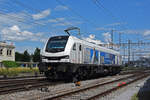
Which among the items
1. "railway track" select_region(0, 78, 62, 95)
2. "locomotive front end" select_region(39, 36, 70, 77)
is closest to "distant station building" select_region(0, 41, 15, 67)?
"locomotive front end" select_region(39, 36, 70, 77)

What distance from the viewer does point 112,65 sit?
26922mm

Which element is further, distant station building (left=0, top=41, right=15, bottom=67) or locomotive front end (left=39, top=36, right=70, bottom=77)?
distant station building (left=0, top=41, right=15, bottom=67)

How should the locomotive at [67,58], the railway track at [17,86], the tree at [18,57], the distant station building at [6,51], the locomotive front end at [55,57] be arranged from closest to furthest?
the railway track at [17,86], the locomotive front end at [55,57], the locomotive at [67,58], the distant station building at [6,51], the tree at [18,57]

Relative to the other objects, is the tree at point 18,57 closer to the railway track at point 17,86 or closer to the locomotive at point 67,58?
the locomotive at point 67,58

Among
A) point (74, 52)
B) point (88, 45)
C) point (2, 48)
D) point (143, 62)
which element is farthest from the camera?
point (143, 62)

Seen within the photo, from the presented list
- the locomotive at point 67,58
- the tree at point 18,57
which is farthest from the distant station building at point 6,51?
the locomotive at point 67,58

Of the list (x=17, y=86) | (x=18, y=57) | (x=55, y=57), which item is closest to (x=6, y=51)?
(x=18, y=57)

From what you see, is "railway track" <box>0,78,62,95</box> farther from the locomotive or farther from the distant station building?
the distant station building

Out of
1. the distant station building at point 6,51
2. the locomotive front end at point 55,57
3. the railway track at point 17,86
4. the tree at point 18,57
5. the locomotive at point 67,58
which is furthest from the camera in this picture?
Result: the tree at point 18,57

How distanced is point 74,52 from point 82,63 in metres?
1.60

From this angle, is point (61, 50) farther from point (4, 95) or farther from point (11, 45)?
point (11, 45)

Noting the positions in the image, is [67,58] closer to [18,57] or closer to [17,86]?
[17,86]

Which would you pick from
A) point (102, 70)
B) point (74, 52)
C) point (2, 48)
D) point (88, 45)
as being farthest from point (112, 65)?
point (2, 48)

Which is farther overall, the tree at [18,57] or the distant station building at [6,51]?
the tree at [18,57]
